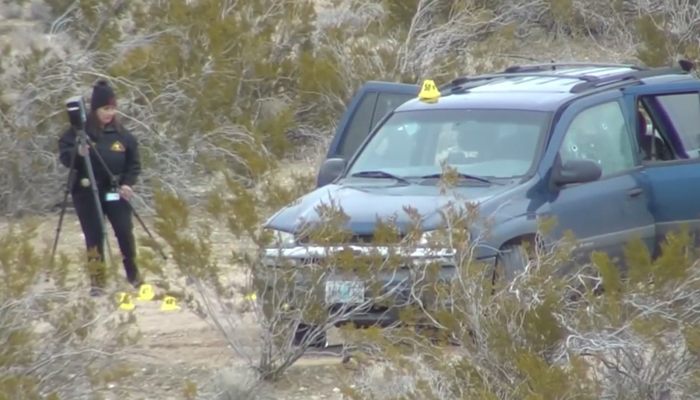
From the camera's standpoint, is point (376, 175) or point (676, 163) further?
point (676, 163)

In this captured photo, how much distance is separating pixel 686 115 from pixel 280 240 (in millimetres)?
3446

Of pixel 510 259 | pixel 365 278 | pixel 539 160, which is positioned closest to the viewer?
pixel 365 278

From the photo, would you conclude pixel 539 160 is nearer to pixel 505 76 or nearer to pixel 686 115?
pixel 686 115

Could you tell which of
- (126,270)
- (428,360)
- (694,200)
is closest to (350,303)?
(428,360)

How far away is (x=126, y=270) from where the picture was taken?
1031 cm

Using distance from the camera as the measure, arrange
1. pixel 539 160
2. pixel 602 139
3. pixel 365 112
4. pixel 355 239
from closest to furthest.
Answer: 1. pixel 355 239
2. pixel 539 160
3. pixel 602 139
4. pixel 365 112

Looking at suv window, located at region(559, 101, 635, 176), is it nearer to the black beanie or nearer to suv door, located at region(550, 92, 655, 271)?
suv door, located at region(550, 92, 655, 271)

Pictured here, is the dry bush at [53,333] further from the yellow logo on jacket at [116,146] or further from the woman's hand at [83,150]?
the yellow logo on jacket at [116,146]

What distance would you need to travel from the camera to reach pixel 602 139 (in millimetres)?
8898

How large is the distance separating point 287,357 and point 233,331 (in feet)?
1.33

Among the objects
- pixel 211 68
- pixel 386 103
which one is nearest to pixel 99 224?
pixel 386 103

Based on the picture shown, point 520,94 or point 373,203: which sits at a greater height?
point 520,94

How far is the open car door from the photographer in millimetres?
9922

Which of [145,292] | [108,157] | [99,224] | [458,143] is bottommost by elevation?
[99,224]
